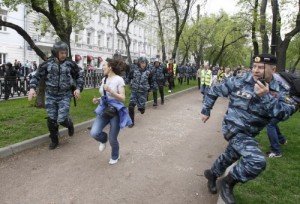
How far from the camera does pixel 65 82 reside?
5.92 meters

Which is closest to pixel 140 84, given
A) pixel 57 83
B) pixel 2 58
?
pixel 57 83

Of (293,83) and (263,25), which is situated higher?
(263,25)

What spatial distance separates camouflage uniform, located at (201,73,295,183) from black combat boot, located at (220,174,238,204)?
0.08 metres

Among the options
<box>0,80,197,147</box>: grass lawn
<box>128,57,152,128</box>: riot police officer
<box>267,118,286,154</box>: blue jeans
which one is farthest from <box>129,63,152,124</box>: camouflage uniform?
<box>267,118,286,154</box>: blue jeans

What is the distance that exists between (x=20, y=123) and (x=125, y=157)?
3.26 m

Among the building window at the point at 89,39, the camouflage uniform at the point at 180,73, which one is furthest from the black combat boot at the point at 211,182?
the building window at the point at 89,39

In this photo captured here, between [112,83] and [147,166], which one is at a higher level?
[112,83]

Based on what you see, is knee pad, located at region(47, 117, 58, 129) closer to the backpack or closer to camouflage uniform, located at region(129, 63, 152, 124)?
camouflage uniform, located at region(129, 63, 152, 124)

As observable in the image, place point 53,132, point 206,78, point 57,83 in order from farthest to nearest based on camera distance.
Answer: point 206,78, point 53,132, point 57,83

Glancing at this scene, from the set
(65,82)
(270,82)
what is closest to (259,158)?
(270,82)

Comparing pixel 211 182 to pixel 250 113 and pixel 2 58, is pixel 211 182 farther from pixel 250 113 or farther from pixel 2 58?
pixel 2 58

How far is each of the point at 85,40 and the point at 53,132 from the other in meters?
40.8

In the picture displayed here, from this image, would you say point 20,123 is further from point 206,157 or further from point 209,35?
point 209,35

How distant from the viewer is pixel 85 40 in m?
45.2
